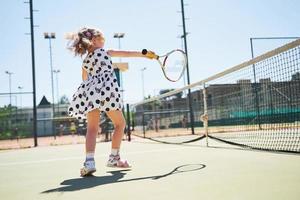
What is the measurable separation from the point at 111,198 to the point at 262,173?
1169 mm

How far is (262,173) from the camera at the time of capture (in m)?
2.54

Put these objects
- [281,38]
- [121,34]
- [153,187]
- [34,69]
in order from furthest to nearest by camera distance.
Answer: [121,34], [281,38], [34,69], [153,187]

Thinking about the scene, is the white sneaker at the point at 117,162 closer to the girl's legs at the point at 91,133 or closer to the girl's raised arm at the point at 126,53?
the girl's legs at the point at 91,133

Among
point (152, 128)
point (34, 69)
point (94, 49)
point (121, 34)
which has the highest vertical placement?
point (121, 34)

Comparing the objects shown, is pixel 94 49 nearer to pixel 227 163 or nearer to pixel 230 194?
pixel 227 163

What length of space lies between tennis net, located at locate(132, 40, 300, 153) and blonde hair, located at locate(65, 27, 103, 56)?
215 centimetres

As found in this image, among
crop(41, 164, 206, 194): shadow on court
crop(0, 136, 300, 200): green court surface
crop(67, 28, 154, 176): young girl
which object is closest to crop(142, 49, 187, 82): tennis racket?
crop(67, 28, 154, 176): young girl

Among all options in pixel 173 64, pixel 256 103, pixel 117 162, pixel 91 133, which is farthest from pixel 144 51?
pixel 256 103

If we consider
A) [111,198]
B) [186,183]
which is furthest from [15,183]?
[186,183]

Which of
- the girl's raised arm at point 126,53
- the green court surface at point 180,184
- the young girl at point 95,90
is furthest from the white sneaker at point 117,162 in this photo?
the girl's raised arm at point 126,53

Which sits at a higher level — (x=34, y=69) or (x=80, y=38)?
(x=34, y=69)

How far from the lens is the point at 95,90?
11.0 feet

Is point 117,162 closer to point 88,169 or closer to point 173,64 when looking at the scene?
point 88,169

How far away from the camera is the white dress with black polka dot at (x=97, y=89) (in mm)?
3357
